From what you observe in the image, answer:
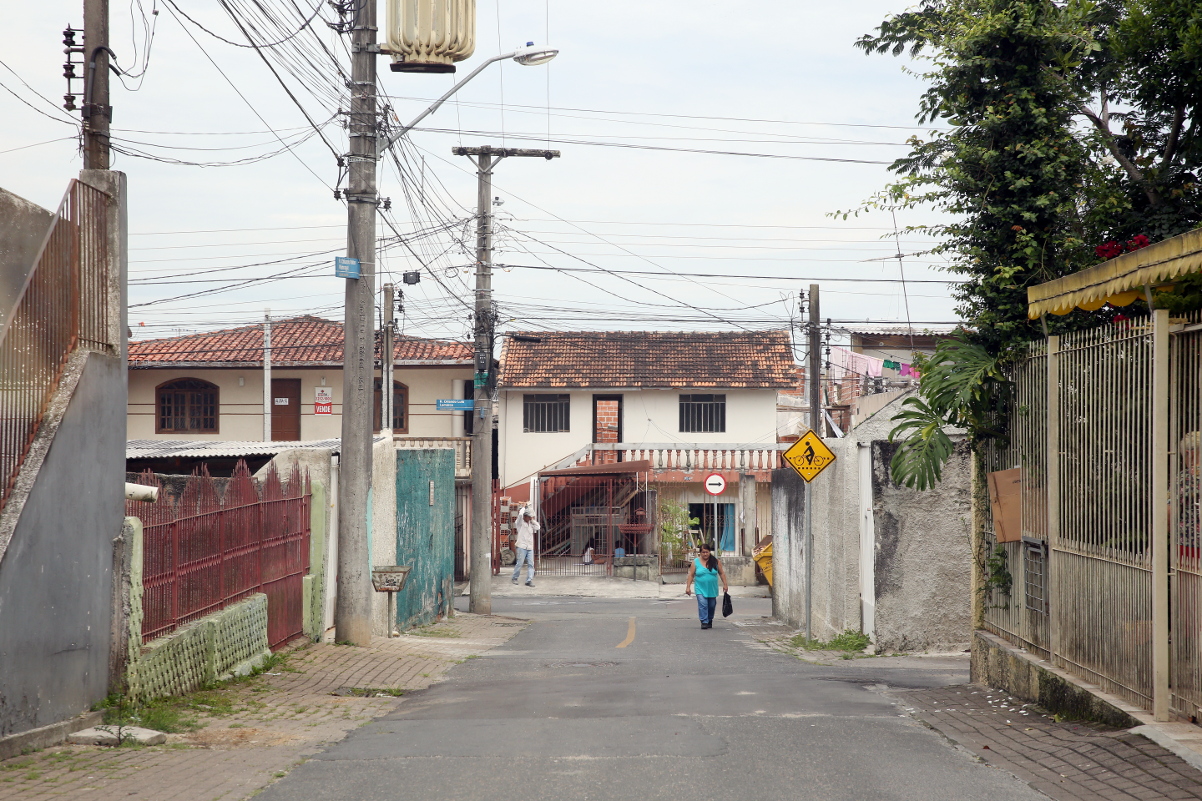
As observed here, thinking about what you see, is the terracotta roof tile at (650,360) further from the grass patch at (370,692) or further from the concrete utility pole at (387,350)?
the grass patch at (370,692)

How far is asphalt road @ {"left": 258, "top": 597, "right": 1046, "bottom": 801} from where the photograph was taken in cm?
612

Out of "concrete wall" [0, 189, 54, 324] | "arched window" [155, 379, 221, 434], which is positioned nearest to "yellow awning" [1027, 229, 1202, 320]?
"concrete wall" [0, 189, 54, 324]

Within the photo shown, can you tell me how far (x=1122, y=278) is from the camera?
23.4 feet

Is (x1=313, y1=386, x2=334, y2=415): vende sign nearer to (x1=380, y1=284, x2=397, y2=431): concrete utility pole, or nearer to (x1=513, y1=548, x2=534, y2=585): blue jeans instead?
(x1=380, y1=284, x2=397, y2=431): concrete utility pole

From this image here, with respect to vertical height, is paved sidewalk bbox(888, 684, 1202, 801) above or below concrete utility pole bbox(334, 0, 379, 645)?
below

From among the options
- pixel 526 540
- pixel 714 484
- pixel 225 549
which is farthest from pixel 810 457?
pixel 526 540

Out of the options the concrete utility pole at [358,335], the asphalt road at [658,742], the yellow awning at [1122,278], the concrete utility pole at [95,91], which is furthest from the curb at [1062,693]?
the concrete utility pole at [95,91]

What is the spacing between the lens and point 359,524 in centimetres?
1386

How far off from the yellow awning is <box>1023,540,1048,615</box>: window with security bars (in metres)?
1.95

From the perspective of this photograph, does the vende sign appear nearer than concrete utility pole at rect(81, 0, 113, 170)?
No

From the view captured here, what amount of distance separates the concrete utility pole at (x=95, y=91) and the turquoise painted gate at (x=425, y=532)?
9310 mm

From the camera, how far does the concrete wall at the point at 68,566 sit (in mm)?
6938

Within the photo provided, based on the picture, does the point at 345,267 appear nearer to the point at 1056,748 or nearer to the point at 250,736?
the point at 250,736

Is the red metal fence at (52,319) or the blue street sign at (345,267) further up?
the blue street sign at (345,267)
